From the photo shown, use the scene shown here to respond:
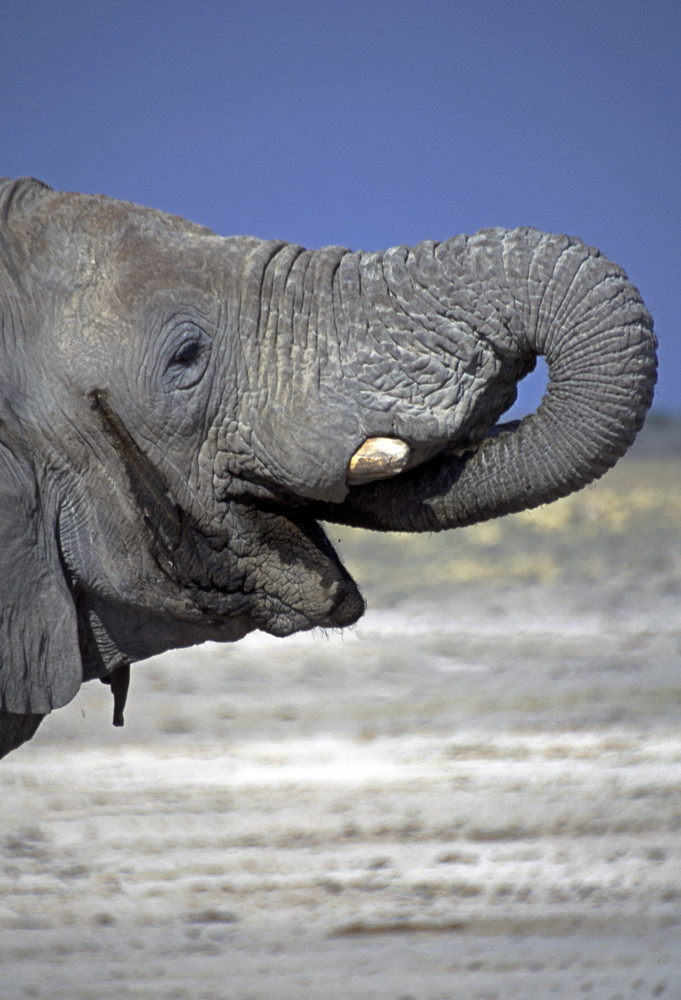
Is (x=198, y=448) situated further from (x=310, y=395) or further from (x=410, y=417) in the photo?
(x=410, y=417)

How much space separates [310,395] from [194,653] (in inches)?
251

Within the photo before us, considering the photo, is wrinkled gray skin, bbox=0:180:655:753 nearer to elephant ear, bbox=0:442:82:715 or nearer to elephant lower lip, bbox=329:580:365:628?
elephant ear, bbox=0:442:82:715

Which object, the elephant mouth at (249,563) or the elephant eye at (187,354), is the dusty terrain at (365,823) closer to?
the elephant mouth at (249,563)

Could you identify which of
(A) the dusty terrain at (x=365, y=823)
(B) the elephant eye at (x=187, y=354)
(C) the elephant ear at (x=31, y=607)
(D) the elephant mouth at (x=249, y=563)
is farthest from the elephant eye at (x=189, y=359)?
(A) the dusty terrain at (x=365, y=823)

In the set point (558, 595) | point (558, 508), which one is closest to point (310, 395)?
point (558, 595)

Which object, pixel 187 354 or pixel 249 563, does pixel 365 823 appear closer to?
pixel 249 563

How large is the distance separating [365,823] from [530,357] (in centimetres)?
370

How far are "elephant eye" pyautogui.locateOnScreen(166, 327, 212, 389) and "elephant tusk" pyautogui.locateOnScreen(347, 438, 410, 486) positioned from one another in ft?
1.30

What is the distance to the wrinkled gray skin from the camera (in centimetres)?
252

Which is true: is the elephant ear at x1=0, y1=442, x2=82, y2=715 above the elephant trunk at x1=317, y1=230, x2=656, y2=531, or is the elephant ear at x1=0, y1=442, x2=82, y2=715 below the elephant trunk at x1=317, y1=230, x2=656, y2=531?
below

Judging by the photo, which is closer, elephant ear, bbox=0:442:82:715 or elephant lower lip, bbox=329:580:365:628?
elephant ear, bbox=0:442:82:715

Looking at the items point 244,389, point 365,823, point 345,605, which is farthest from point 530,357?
point 365,823

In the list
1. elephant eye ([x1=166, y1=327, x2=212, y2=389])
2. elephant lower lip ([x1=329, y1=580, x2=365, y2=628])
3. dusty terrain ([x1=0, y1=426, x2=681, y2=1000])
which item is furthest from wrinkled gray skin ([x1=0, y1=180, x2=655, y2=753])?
dusty terrain ([x1=0, y1=426, x2=681, y2=1000])

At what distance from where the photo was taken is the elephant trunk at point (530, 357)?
2.48m
